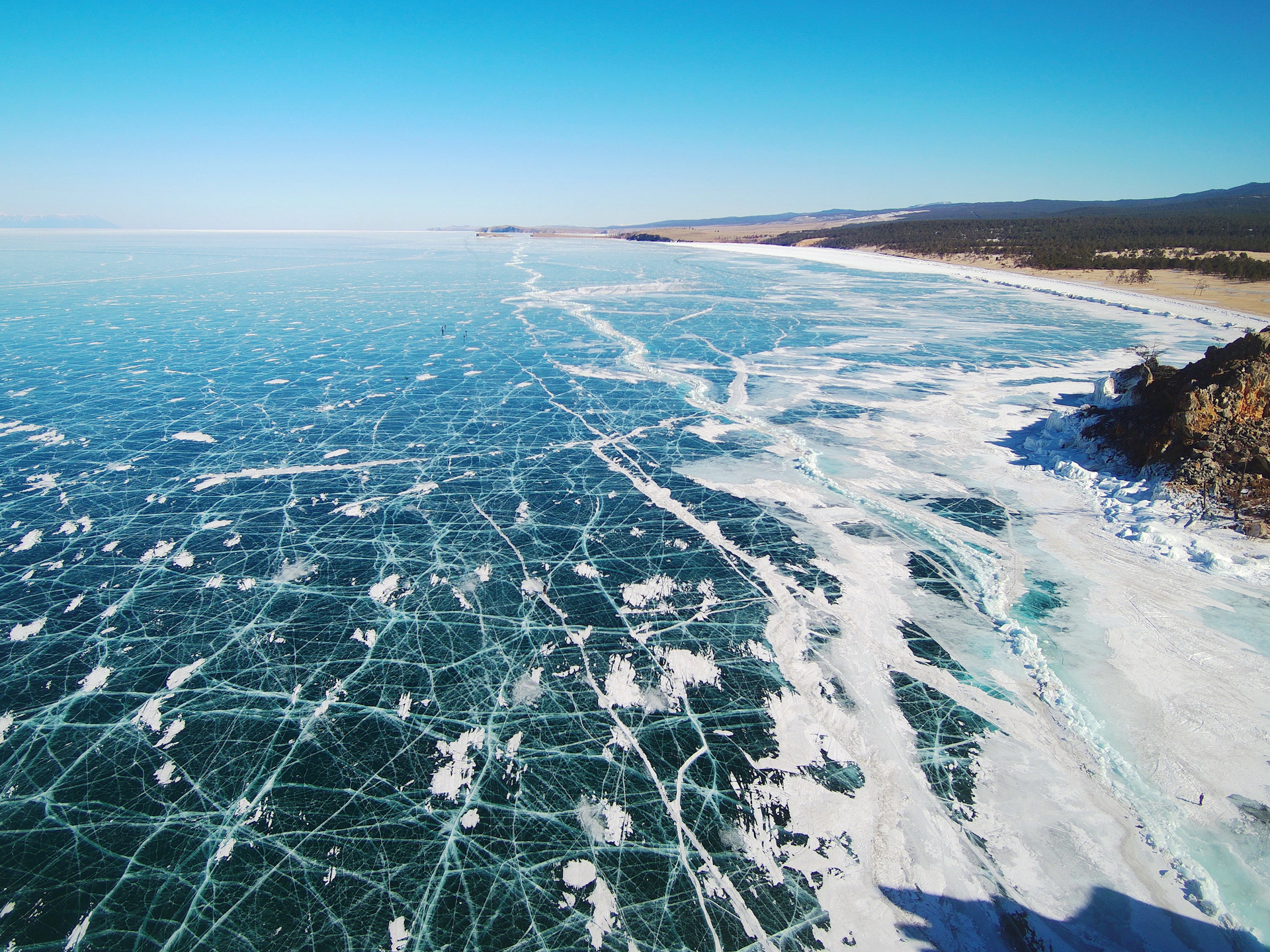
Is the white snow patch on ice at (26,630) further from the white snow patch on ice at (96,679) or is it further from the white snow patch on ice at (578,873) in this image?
the white snow patch on ice at (578,873)

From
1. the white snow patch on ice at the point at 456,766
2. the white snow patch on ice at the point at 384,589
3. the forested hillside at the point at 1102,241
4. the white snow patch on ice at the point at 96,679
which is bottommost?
the white snow patch on ice at the point at 456,766

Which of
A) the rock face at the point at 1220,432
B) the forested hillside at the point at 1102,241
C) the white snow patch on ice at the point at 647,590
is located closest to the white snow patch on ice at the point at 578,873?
the white snow patch on ice at the point at 647,590

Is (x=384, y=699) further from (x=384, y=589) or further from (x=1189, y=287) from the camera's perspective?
(x=1189, y=287)

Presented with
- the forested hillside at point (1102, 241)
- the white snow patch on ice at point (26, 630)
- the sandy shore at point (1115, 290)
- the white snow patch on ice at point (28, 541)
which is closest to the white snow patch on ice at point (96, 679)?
the white snow patch on ice at point (26, 630)

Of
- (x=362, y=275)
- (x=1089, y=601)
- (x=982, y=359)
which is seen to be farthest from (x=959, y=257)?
(x=1089, y=601)

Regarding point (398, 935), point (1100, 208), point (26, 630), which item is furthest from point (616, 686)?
point (1100, 208)

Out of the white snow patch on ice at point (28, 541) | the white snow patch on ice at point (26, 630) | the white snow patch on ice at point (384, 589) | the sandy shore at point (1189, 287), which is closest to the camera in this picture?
the white snow patch on ice at point (26, 630)

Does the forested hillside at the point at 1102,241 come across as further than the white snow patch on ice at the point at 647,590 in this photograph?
Yes

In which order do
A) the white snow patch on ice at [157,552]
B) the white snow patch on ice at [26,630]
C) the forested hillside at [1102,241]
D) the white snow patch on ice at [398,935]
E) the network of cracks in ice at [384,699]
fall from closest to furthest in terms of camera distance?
the white snow patch on ice at [398,935]
the network of cracks in ice at [384,699]
the white snow patch on ice at [26,630]
the white snow patch on ice at [157,552]
the forested hillside at [1102,241]

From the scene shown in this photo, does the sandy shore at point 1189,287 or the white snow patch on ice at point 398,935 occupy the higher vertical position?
the sandy shore at point 1189,287

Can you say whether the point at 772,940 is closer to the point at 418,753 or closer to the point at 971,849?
the point at 971,849
